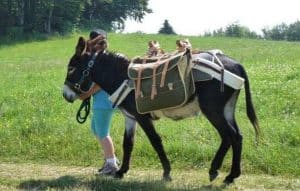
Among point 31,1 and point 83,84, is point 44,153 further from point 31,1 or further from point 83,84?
point 31,1

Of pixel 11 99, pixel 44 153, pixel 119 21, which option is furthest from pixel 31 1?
pixel 44 153

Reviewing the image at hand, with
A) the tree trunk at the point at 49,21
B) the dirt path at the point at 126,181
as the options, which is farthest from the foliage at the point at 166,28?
the dirt path at the point at 126,181

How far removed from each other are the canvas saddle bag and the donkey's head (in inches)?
29.2

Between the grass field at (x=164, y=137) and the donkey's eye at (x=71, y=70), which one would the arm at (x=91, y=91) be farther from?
the grass field at (x=164, y=137)

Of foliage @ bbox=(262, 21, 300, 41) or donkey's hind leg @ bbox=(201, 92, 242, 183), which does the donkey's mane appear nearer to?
donkey's hind leg @ bbox=(201, 92, 242, 183)

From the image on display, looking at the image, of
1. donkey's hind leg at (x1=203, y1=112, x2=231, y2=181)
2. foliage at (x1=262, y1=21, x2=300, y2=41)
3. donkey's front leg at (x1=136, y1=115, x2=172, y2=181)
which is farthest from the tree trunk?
donkey's hind leg at (x1=203, y1=112, x2=231, y2=181)

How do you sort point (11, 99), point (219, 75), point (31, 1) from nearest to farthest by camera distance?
point (219, 75), point (11, 99), point (31, 1)

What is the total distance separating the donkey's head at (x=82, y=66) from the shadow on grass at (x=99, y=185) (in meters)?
1.17

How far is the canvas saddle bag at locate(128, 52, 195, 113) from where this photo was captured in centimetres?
673

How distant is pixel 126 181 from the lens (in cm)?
715

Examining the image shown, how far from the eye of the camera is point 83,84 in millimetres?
7535

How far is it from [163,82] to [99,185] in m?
1.46

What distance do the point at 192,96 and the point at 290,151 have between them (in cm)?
227

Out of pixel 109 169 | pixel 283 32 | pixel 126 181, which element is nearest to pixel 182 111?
pixel 126 181
